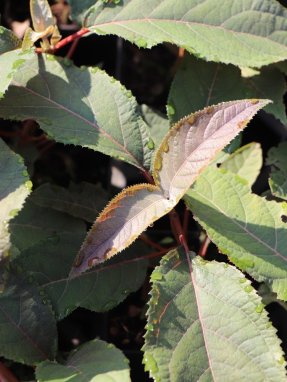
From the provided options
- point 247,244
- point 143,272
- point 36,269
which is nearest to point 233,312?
point 247,244

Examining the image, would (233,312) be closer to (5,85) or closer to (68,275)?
(68,275)

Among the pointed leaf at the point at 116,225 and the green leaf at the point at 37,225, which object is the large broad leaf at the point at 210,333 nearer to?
the pointed leaf at the point at 116,225

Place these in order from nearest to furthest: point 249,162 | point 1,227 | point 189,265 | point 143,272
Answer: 1. point 1,227
2. point 189,265
3. point 143,272
4. point 249,162

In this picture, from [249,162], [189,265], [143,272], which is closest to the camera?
[189,265]

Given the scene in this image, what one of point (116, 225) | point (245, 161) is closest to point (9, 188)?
point (116, 225)

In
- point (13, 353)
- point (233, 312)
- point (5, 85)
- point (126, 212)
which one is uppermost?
point (5, 85)

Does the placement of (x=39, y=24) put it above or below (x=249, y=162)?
above

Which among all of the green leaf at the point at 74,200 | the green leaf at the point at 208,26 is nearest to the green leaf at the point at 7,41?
the green leaf at the point at 208,26
